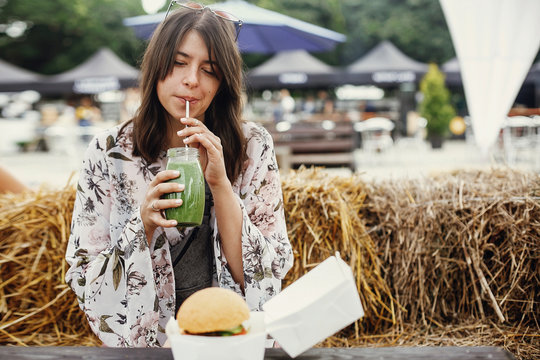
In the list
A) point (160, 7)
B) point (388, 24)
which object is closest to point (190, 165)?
point (388, 24)

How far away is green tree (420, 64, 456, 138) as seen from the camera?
1488cm

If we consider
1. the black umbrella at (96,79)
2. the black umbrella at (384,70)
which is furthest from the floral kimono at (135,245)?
the black umbrella at (384,70)

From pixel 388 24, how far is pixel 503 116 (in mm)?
27800

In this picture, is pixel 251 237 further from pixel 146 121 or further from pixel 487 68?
pixel 487 68

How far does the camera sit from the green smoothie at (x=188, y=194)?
128 cm

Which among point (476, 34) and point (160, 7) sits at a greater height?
point (160, 7)

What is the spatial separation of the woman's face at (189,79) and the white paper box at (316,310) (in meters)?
0.81

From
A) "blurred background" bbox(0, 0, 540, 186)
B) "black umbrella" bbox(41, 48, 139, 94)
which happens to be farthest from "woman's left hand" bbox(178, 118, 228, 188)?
"black umbrella" bbox(41, 48, 139, 94)

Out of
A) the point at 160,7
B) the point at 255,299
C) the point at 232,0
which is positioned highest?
the point at 160,7

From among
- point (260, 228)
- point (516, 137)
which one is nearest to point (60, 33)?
point (516, 137)

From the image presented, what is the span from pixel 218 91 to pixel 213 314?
1116 mm

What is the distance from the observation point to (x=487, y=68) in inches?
136

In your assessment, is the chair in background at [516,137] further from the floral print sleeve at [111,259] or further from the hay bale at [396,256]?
the floral print sleeve at [111,259]

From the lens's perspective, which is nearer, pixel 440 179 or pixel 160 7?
pixel 440 179
